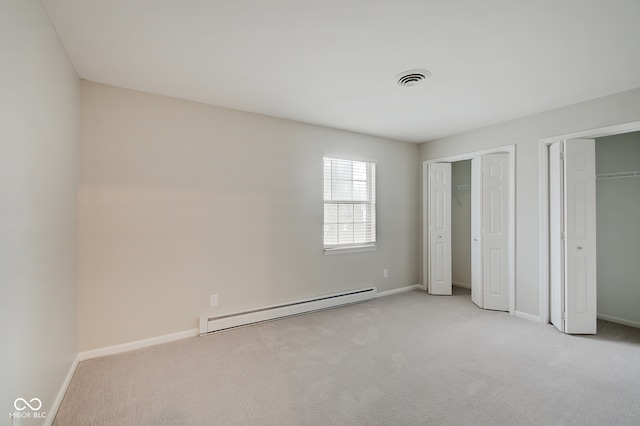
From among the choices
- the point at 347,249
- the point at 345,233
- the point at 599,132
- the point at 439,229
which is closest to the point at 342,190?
the point at 345,233

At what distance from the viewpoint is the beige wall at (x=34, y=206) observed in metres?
1.26

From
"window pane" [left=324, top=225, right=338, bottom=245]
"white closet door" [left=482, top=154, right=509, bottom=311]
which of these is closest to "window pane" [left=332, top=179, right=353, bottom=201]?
"window pane" [left=324, top=225, right=338, bottom=245]

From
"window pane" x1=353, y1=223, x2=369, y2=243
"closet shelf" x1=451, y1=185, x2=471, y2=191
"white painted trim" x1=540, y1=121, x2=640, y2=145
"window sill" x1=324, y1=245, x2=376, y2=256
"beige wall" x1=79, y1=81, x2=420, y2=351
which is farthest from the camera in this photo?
"closet shelf" x1=451, y1=185, x2=471, y2=191

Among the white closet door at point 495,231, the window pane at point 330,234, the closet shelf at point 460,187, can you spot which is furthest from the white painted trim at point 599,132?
the window pane at point 330,234

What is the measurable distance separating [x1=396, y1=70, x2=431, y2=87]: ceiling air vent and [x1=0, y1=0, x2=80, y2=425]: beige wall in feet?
8.16

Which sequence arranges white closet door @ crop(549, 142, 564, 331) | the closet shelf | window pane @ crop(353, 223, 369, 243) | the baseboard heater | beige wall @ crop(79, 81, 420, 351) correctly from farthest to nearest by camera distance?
the closet shelf → window pane @ crop(353, 223, 369, 243) → white closet door @ crop(549, 142, 564, 331) → the baseboard heater → beige wall @ crop(79, 81, 420, 351)

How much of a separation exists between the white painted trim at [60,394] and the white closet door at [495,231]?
14.9 ft

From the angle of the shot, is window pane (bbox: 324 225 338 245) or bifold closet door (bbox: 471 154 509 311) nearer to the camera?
bifold closet door (bbox: 471 154 509 311)

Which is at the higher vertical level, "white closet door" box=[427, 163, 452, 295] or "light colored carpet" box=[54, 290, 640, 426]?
"white closet door" box=[427, 163, 452, 295]

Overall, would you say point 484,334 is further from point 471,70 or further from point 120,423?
point 120,423

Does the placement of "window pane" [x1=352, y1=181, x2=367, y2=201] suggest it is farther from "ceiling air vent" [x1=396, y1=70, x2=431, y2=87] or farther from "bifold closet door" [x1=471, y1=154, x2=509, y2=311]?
"ceiling air vent" [x1=396, y1=70, x2=431, y2=87]

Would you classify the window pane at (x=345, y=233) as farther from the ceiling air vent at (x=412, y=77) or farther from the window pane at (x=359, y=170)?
the ceiling air vent at (x=412, y=77)

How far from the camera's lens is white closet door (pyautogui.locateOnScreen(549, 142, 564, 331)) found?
3168 mm

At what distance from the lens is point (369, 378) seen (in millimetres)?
2195
